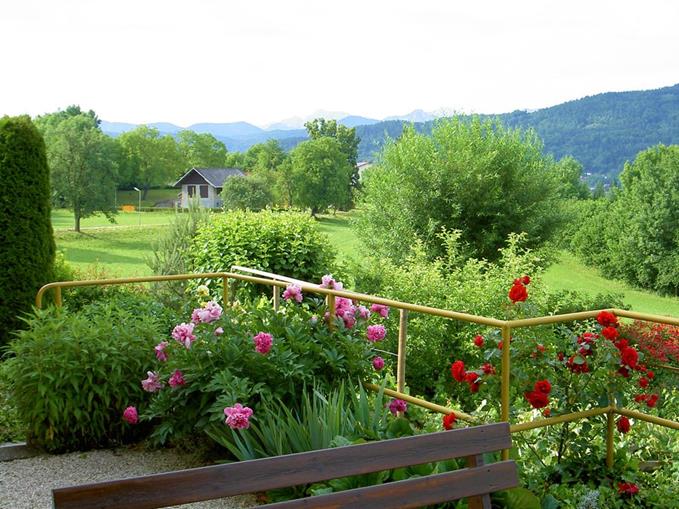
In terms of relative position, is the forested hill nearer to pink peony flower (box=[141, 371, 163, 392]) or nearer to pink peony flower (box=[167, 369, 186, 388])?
pink peony flower (box=[141, 371, 163, 392])

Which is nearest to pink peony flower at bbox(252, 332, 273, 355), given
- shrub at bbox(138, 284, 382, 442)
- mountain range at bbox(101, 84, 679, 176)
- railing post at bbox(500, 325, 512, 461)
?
shrub at bbox(138, 284, 382, 442)

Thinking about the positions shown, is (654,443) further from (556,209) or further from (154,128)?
(154,128)

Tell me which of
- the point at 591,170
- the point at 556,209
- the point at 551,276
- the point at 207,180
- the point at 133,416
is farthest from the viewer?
the point at 591,170

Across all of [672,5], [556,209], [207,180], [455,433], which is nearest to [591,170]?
[672,5]

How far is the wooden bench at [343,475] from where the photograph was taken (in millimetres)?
1938

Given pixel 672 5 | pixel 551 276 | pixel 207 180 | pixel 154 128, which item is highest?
pixel 672 5

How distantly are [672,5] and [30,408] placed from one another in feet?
248

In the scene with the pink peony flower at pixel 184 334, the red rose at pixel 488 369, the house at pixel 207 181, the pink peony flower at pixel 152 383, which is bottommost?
the house at pixel 207 181

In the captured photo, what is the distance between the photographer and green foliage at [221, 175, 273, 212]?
49.3 meters

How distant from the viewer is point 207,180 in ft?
224

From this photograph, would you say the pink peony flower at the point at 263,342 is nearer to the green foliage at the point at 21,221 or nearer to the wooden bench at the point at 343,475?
the wooden bench at the point at 343,475

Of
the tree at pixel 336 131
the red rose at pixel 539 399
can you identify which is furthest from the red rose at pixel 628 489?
the tree at pixel 336 131

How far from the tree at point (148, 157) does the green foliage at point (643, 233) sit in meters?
38.6

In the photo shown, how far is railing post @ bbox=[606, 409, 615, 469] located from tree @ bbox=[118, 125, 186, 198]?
2441 inches
